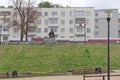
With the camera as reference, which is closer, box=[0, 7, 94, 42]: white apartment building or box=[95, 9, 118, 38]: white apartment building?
box=[0, 7, 94, 42]: white apartment building

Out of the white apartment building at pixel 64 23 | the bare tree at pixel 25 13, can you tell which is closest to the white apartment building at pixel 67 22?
the white apartment building at pixel 64 23

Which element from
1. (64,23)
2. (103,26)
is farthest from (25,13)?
(103,26)

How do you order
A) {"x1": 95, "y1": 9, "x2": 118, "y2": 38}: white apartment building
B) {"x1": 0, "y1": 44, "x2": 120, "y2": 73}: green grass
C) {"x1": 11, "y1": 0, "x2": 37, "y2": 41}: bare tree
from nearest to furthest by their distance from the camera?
1. {"x1": 0, "y1": 44, "x2": 120, "y2": 73}: green grass
2. {"x1": 11, "y1": 0, "x2": 37, "y2": 41}: bare tree
3. {"x1": 95, "y1": 9, "x2": 118, "y2": 38}: white apartment building

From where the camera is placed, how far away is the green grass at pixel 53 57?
43062 millimetres

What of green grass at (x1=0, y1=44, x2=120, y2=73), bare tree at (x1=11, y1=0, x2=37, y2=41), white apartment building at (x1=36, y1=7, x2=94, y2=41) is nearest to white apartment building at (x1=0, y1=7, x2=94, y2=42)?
white apartment building at (x1=36, y1=7, x2=94, y2=41)

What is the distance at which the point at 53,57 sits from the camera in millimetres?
47562

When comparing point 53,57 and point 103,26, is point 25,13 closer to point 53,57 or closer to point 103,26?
point 53,57

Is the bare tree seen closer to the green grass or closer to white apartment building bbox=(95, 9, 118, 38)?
the green grass

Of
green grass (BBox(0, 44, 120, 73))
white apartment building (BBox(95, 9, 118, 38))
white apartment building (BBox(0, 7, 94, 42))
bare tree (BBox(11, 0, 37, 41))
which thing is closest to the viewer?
green grass (BBox(0, 44, 120, 73))

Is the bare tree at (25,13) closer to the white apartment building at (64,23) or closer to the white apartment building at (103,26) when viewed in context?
the white apartment building at (64,23)

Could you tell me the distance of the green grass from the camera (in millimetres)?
43062

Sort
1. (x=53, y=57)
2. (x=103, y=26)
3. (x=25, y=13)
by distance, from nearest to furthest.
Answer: (x=53, y=57), (x=25, y=13), (x=103, y=26)

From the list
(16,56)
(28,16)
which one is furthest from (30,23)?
(16,56)

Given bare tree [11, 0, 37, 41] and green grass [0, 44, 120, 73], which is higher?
bare tree [11, 0, 37, 41]
